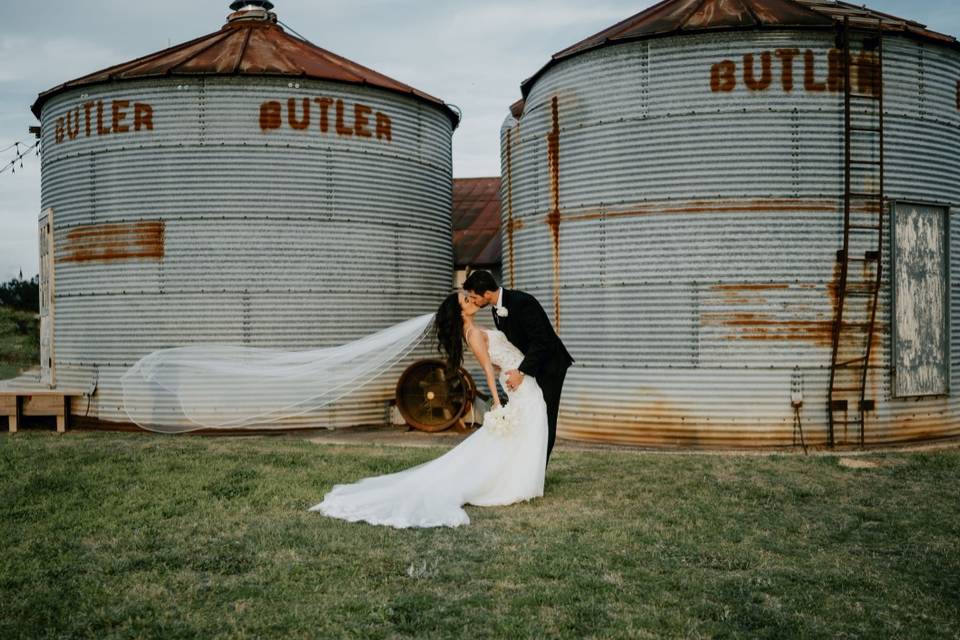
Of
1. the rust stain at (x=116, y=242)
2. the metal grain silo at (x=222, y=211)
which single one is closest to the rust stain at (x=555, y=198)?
the metal grain silo at (x=222, y=211)

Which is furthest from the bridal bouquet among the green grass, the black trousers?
the green grass

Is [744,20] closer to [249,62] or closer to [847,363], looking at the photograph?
[847,363]

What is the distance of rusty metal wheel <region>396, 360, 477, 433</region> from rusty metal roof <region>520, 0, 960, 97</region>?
15.4 feet

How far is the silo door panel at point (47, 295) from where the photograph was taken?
14.5 m

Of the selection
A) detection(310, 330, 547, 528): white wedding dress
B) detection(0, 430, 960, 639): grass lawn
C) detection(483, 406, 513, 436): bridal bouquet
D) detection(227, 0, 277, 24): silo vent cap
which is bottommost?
detection(0, 430, 960, 639): grass lawn

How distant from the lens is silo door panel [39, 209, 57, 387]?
1452cm

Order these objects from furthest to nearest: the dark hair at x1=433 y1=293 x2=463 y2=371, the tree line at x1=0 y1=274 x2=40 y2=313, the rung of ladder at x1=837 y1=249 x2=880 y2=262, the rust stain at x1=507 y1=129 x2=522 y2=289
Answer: the tree line at x1=0 y1=274 x2=40 y2=313
the rust stain at x1=507 y1=129 x2=522 y2=289
the rung of ladder at x1=837 y1=249 x2=880 y2=262
the dark hair at x1=433 y1=293 x2=463 y2=371

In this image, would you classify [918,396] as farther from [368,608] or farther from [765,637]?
[368,608]

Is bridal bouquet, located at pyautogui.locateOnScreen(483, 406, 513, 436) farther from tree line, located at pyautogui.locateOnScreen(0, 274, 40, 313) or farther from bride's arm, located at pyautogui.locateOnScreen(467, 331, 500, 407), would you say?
tree line, located at pyautogui.locateOnScreen(0, 274, 40, 313)

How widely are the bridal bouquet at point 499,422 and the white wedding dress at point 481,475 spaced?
2 cm

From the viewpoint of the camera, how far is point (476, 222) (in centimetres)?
1884

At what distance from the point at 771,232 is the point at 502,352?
4611mm

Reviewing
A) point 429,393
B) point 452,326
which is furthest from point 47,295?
point 452,326

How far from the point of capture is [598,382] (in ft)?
39.2
